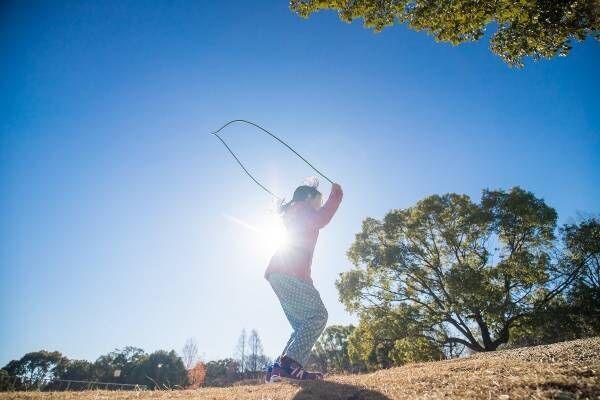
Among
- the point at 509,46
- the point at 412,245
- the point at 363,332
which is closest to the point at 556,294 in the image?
the point at 412,245

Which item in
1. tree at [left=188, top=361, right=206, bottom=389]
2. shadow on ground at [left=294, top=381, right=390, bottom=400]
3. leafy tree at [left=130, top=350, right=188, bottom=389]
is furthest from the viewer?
leafy tree at [left=130, top=350, right=188, bottom=389]

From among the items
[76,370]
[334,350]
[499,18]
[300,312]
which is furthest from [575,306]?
[76,370]

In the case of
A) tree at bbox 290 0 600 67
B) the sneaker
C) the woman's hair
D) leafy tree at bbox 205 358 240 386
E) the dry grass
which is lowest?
leafy tree at bbox 205 358 240 386

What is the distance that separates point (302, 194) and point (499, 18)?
5.54 meters

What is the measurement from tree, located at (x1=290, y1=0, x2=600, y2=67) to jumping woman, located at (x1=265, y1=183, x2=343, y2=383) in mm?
4346

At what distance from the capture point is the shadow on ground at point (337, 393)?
2.62 m

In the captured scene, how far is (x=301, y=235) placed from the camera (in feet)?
14.8

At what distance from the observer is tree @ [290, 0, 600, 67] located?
20.3 ft

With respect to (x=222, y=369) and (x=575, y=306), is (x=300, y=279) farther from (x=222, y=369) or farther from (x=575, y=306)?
(x=222, y=369)

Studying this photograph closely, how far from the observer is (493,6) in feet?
20.5

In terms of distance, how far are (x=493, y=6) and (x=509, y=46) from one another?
4.39ft

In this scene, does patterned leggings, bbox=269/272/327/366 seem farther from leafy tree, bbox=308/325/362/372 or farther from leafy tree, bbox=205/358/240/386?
leafy tree, bbox=205/358/240/386

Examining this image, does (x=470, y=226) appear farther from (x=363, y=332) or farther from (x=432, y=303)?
(x=363, y=332)

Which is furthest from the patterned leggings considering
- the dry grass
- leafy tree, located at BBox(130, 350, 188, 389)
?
leafy tree, located at BBox(130, 350, 188, 389)
